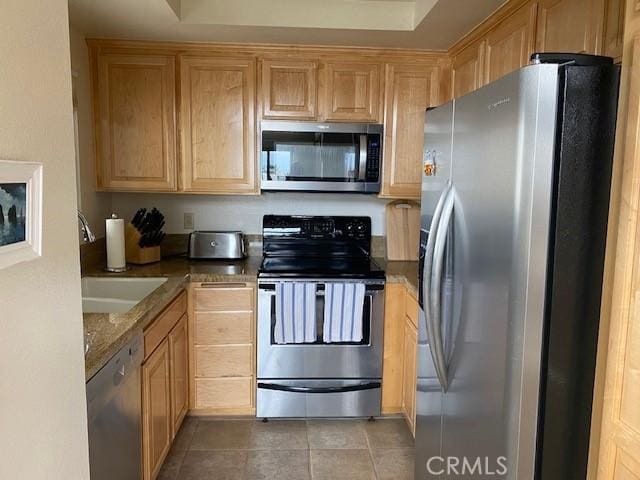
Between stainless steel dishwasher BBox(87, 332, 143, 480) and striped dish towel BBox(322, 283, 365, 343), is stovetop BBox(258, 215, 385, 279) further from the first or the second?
stainless steel dishwasher BBox(87, 332, 143, 480)

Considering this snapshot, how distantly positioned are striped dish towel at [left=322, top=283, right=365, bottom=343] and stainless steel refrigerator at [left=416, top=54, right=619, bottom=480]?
4.11 ft

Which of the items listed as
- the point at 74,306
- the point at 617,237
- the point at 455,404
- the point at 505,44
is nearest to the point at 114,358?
the point at 74,306

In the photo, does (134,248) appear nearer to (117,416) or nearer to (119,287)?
(119,287)

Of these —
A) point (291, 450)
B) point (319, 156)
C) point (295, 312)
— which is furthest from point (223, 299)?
point (319, 156)

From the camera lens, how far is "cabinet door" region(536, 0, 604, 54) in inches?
60.1

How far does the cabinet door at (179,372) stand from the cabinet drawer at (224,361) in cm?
8

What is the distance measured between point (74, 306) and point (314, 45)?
7.77ft

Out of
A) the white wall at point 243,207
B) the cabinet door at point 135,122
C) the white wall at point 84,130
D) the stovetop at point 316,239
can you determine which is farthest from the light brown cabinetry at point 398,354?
the white wall at point 84,130

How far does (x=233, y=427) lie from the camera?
282cm

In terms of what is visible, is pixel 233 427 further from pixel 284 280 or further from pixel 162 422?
pixel 284 280

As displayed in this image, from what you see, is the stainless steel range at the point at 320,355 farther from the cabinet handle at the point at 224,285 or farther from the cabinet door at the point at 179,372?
the cabinet door at the point at 179,372

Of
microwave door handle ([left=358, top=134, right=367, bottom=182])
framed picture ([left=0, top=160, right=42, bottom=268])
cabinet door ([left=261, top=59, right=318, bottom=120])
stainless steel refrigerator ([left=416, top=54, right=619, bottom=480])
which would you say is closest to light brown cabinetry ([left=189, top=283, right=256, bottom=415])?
microwave door handle ([left=358, top=134, right=367, bottom=182])

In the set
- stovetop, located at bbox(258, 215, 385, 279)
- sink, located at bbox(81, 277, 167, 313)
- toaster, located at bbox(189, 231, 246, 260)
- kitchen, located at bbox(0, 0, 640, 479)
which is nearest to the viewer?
kitchen, located at bbox(0, 0, 640, 479)

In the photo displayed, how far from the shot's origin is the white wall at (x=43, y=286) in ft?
2.32
